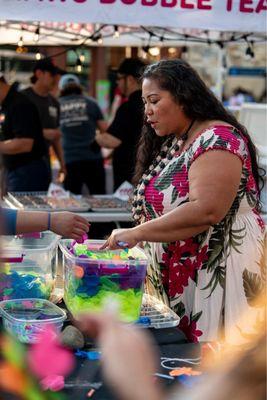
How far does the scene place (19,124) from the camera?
5551 millimetres

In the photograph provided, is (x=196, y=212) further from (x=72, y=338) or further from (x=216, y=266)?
(x=72, y=338)

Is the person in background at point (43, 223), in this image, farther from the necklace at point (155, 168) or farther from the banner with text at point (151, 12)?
the banner with text at point (151, 12)

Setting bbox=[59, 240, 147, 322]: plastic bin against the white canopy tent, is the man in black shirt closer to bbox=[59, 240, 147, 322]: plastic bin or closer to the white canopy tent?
the white canopy tent

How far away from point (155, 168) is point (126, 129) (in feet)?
9.21

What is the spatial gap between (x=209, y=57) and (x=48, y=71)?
10765mm

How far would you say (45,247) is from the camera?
2.91 metres

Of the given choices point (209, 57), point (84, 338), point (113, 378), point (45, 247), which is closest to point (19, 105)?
point (45, 247)

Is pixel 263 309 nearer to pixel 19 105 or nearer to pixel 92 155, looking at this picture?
pixel 19 105

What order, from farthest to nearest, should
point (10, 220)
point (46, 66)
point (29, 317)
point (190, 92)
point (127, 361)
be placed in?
point (46, 66)
point (190, 92)
point (10, 220)
point (29, 317)
point (127, 361)

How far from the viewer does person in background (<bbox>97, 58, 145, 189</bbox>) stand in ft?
19.0

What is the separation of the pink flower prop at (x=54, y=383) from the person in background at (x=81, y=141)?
5242 mm

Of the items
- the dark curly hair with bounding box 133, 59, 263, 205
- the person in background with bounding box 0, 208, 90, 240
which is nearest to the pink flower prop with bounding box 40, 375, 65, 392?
the person in background with bounding box 0, 208, 90, 240

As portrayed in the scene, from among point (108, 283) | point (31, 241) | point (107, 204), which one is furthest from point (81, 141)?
point (108, 283)

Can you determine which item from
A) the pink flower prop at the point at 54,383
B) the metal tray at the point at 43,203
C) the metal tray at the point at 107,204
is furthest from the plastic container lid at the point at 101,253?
the metal tray at the point at 107,204
